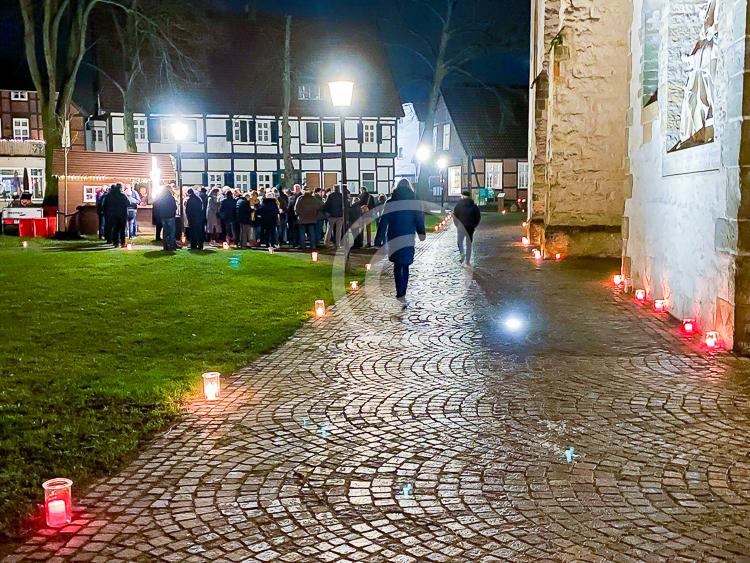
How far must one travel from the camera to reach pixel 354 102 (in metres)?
48.9

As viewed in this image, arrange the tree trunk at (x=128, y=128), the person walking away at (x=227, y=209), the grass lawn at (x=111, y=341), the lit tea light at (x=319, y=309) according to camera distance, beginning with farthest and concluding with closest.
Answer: the tree trunk at (x=128, y=128) < the person walking away at (x=227, y=209) < the lit tea light at (x=319, y=309) < the grass lawn at (x=111, y=341)

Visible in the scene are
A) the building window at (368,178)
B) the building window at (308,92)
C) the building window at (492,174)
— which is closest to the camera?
the building window at (368,178)

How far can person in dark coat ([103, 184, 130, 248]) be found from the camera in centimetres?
2106

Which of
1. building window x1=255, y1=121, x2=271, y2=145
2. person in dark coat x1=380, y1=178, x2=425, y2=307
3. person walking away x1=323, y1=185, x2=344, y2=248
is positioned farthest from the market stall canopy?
person in dark coat x1=380, y1=178, x2=425, y2=307

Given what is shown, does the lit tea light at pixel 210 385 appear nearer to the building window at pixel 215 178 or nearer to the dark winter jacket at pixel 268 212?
the dark winter jacket at pixel 268 212

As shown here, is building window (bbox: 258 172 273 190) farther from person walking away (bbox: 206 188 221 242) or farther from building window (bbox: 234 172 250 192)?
person walking away (bbox: 206 188 221 242)

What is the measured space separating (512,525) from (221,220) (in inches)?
803

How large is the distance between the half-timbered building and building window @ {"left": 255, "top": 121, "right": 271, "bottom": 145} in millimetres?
58

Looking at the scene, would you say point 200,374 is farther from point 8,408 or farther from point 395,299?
point 395,299

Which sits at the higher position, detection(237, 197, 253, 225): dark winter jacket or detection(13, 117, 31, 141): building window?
Answer: detection(13, 117, 31, 141): building window

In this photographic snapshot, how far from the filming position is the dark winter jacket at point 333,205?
22516mm

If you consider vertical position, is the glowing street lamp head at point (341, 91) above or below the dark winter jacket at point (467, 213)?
above

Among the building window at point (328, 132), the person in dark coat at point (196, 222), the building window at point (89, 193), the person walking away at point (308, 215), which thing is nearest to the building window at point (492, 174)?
the building window at point (328, 132)

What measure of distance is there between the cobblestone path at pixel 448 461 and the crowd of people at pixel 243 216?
39.4 feet
